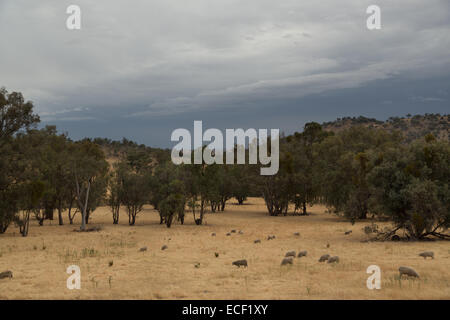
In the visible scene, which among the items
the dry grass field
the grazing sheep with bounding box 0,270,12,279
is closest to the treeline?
the dry grass field

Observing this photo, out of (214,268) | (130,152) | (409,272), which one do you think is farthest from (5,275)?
(130,152)

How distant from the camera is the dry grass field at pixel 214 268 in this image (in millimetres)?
11641

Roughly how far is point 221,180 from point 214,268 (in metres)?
22.8

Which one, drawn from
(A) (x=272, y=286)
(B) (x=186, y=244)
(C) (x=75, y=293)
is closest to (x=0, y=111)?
(B) (x=186, y=244)

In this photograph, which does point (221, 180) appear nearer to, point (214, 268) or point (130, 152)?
Answer: point (214, 268)

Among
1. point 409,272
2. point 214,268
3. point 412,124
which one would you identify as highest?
point 412,124

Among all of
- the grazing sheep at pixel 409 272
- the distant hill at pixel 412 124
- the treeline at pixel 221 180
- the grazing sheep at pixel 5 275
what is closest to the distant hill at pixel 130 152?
the treeline at pixel 221 180

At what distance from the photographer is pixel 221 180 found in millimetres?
38500

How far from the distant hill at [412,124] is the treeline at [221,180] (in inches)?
2327

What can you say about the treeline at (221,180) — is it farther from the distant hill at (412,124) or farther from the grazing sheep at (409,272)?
the distant hill at (412,124)

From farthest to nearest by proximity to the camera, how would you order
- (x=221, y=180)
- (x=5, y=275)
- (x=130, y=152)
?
(x=130, y=152) < (x=221, y=180) < (x=5, y=275)

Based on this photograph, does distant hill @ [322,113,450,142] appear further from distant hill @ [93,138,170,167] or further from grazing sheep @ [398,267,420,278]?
grazing sheep @ [398,267,420,278]
